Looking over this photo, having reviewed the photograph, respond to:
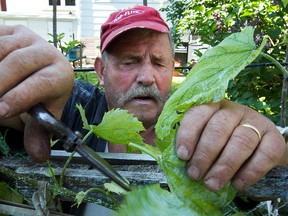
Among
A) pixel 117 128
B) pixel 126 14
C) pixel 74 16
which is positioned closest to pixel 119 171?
pixel 117 128

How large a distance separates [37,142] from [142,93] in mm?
974

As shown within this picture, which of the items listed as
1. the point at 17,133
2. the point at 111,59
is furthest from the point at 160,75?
the point at 17,133

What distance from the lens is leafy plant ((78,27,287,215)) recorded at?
15.8 inches

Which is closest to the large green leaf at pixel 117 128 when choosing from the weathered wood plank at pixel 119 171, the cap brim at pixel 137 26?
the weathered wood plank at pixel 119 171

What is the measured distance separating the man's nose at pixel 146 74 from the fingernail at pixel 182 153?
3.64 feet

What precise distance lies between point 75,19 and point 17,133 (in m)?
12.7

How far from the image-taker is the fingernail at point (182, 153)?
1.47 feet

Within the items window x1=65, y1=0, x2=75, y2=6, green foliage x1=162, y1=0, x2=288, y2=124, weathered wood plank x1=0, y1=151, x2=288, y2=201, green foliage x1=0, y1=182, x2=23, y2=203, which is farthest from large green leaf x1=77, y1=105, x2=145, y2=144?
window x1=65, y1=0, x2=75, y2=6

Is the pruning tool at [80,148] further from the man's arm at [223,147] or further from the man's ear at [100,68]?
the man's ear at [100,68]

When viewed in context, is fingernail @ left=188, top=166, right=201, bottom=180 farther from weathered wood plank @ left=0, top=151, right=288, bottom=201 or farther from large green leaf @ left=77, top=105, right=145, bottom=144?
large green leaf @ left=77, top=105, right=145, bottom=144

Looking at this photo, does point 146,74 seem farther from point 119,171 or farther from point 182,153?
point 182,153

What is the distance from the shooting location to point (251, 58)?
17.5 inches

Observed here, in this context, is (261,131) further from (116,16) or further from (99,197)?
(116,16)

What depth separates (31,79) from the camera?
0.58 meters
